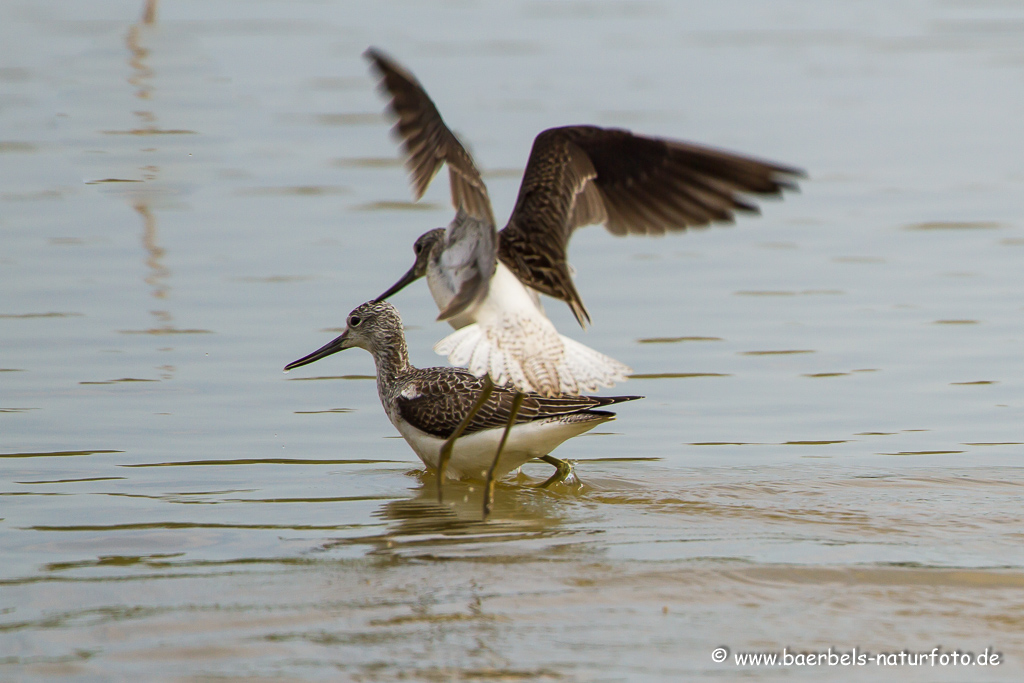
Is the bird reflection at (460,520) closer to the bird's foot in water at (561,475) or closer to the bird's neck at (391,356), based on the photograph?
the bird's foot in water at (561,475)

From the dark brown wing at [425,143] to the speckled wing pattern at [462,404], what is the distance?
1.50m

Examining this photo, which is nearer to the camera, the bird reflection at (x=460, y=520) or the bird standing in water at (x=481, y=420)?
the bird reflection at (x=460, y=520)

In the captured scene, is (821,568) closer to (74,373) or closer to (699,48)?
(74,373)

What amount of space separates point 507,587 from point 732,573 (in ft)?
2.68

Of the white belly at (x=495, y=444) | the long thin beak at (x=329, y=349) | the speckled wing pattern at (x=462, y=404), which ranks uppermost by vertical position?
the long thin beak at (x=329, y=349)

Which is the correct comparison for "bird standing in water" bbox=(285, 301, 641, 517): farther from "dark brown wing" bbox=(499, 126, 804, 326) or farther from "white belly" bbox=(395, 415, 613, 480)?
"dark brown wing" bbox=(499, 126, 804, 326)

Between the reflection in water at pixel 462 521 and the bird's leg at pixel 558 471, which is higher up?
the bird's leg at pixel 558 471

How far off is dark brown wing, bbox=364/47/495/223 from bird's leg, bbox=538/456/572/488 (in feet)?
5.83

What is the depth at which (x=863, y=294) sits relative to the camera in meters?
9.95

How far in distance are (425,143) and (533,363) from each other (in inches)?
42.4

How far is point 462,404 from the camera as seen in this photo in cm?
698

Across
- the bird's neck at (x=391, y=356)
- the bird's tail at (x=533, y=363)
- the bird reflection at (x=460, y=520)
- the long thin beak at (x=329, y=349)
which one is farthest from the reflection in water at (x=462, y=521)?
the long thin beak at (x=329, y=349)

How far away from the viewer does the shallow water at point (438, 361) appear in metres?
4.90

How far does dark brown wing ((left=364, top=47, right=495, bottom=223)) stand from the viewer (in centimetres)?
542
